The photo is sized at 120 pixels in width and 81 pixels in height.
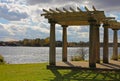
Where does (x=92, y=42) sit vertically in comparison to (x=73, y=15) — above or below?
below

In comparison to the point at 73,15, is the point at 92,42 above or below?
below

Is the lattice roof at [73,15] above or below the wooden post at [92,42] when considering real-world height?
above

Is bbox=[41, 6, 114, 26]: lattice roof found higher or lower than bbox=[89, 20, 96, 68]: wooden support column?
higher

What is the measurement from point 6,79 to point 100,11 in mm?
6669

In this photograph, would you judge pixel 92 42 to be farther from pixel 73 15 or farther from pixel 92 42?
pixel 73 15

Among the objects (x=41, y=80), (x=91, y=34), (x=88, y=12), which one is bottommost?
(x=41, y=80)

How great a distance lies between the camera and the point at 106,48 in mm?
21359

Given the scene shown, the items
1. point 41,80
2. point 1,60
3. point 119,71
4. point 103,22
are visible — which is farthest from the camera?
point 1,60

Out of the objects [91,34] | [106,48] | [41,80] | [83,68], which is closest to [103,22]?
[106,48]

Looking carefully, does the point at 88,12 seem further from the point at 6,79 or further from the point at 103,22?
the point at 6,79

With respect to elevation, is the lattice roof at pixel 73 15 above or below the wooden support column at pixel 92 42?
above

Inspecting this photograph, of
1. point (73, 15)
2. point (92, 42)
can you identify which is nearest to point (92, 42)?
point (92, 42)

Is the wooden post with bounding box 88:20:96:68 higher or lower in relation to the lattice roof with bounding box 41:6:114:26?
lower

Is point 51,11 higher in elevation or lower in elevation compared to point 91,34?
higher
